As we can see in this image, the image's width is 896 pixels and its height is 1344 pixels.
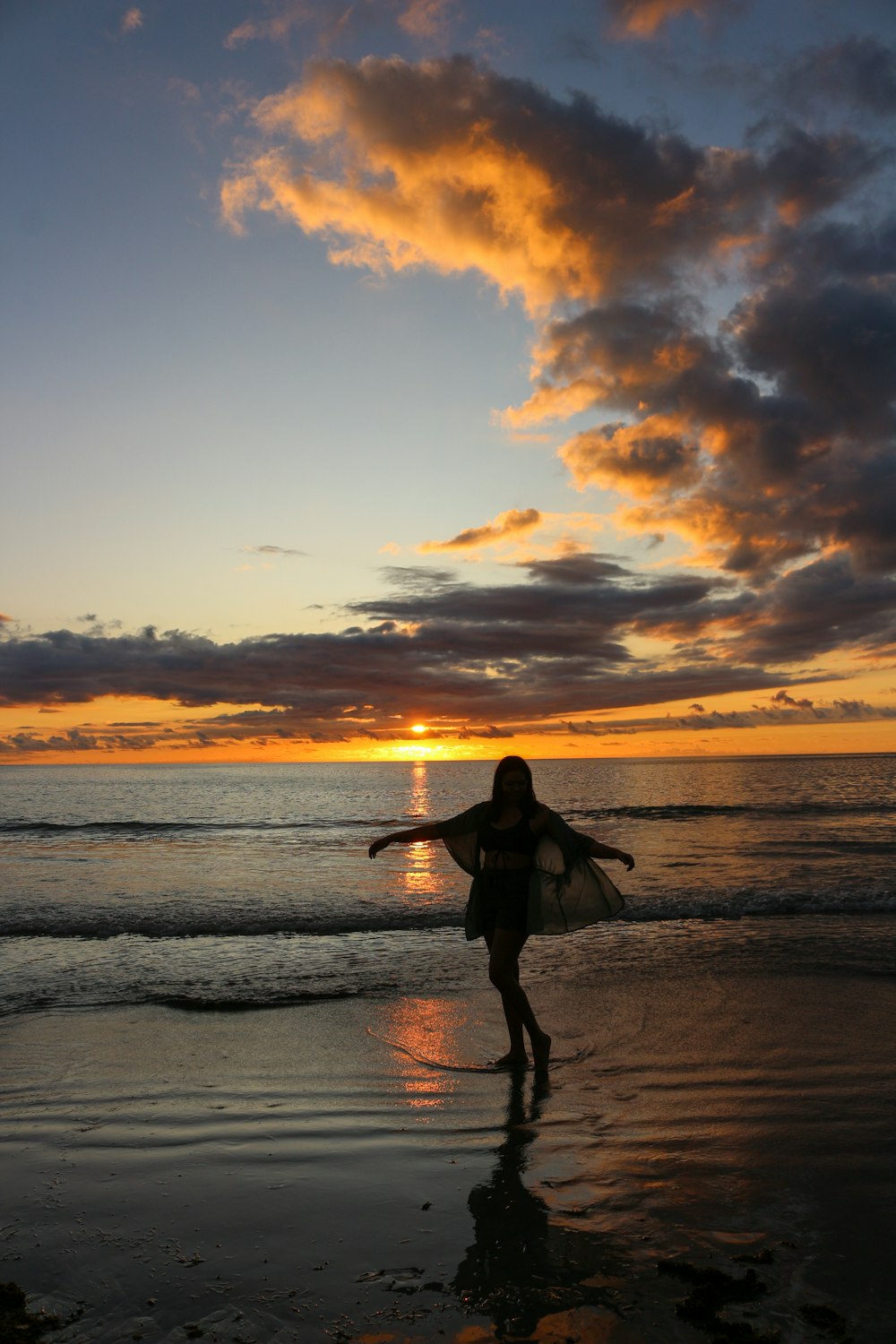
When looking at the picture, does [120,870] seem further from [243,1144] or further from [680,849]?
[243,1144]

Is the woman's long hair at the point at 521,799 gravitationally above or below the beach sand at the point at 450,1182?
above

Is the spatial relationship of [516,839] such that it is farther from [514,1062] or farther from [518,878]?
[514,1062]

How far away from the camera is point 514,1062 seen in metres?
6.27

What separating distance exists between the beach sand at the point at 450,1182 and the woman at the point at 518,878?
0.65m

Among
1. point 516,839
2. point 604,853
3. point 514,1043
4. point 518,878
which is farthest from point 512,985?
point 604,853

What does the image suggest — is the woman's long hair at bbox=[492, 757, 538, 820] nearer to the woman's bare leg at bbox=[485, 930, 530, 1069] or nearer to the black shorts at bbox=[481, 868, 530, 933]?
the black shorts at bbox=[481, 868, 530, 933]

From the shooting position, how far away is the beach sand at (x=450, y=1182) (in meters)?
3.19

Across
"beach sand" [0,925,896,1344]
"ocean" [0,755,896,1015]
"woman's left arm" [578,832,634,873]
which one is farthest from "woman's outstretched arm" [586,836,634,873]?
"ocean" [0,755,896,1015]

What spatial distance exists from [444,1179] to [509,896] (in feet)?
7.42

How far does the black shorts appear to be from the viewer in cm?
630

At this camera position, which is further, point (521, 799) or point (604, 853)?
point (521, 799)

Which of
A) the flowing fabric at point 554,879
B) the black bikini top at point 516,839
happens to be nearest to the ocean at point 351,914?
the flowing fabric at point 554,879

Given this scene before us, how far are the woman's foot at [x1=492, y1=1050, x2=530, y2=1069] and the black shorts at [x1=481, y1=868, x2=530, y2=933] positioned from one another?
0.92 m

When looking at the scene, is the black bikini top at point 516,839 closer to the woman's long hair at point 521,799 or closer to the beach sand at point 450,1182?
the woman's long hair at point 521,799
